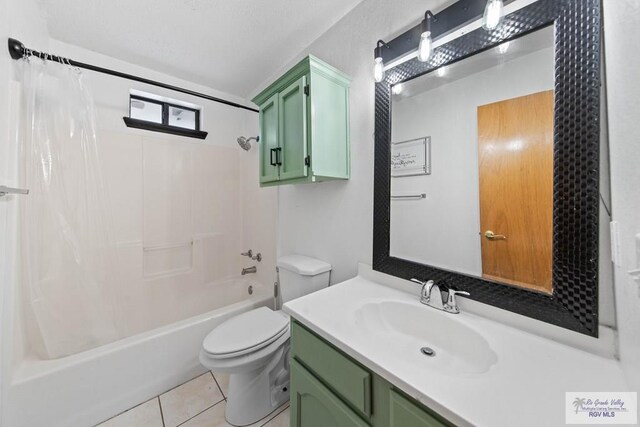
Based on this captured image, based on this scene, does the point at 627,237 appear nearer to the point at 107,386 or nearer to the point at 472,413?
the point at 472,413

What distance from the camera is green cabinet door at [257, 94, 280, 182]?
4.80 feet

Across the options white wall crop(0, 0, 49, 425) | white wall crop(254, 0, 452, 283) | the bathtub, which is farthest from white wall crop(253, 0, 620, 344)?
white wall crop(0, 0, 49, 425)

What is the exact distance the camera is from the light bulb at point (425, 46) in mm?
927

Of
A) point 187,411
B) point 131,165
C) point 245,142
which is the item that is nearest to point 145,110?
point 131,165

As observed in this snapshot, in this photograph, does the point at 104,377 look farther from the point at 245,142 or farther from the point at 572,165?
the point at 572,165

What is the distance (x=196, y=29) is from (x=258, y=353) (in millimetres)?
2000

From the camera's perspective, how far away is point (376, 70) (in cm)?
112

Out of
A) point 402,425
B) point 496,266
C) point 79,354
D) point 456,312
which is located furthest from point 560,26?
point 79,354

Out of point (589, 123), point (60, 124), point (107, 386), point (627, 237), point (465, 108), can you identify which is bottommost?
point (107, 386)

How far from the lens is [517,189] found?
775mm

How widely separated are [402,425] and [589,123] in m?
0.94

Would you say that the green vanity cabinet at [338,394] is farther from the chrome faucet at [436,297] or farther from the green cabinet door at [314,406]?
the chrome faucet at [436,297]

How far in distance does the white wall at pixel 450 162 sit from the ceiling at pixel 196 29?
828 millimetres

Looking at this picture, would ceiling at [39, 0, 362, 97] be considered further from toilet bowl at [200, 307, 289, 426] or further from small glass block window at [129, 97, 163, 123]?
toilet bowl at [200, 307, 289, 426]
